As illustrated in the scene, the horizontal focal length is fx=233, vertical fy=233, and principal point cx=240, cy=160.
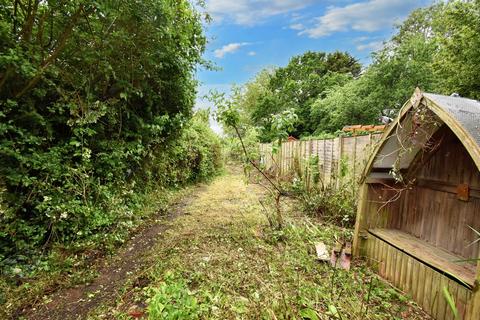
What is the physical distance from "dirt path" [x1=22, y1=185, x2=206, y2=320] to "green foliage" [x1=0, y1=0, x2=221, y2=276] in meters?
0.43

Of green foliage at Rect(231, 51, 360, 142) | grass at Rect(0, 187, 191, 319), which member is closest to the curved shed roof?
grass at Rect(0, 187, 191, 319)

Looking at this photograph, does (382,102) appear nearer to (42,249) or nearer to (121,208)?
(121,208)

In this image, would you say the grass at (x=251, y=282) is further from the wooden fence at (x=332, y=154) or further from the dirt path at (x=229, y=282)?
the wooden fence at (x=332, y=154)

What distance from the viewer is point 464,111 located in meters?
2.16

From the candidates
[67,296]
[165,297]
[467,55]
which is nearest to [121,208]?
[67,296]

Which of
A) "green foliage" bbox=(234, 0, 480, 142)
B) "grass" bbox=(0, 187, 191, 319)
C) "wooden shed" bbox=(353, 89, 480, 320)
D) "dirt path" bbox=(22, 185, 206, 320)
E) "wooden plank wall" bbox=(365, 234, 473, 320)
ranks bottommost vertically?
"dirt path" bbox=(22, 185, 206, 320)

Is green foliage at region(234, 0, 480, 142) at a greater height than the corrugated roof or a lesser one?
greater

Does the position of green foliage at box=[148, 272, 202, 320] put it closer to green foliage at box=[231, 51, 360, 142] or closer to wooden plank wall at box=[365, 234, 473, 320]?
wooden plank wall at box=[365, 234, 473, 320]

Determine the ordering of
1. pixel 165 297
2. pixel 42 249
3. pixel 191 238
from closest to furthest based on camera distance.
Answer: pixel 165 297, pixel 42 249, pixel 191 238

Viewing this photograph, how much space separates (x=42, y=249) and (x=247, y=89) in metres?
25.2

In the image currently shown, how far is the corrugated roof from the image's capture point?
193cm

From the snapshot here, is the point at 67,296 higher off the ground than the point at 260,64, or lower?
lower

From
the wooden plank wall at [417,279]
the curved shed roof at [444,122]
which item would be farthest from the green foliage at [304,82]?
the wooden plank wall at [417,279]

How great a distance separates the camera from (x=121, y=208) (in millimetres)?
3918
